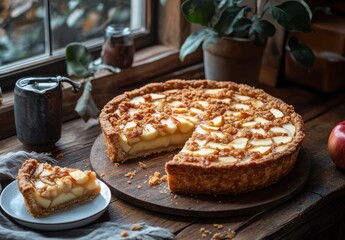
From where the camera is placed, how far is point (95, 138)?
242 centimetres

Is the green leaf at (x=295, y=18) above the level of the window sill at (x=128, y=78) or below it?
above

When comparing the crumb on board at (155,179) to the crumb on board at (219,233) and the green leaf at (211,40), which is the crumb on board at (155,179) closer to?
the crumb on board at (219,233)

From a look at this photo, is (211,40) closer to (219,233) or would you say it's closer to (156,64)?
(156,64)

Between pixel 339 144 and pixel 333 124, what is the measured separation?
1.40 feet

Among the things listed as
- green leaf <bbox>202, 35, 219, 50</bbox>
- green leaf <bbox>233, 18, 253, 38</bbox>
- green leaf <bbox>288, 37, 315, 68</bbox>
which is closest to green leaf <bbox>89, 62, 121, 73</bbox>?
green leaf <bbox>202, 35, 219, 50</bbox>

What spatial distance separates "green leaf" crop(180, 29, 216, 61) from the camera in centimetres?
262

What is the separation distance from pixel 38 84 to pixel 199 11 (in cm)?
73

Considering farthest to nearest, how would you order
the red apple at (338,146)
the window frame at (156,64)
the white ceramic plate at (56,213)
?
the window frame at (156,64) < the red apple at (338,146) < the white ceramic plate at (56,213)

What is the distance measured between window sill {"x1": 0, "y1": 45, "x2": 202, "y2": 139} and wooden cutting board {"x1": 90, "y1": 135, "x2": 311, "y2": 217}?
394 millimetres

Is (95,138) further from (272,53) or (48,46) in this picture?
(272,53)

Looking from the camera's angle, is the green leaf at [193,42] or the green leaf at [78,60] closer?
the green leaf at [78,60]

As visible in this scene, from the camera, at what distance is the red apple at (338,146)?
219cm

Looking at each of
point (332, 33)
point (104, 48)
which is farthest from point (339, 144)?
point (104, 48)

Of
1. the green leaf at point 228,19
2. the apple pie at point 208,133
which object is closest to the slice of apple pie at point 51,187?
the apple pie at point 208,133
